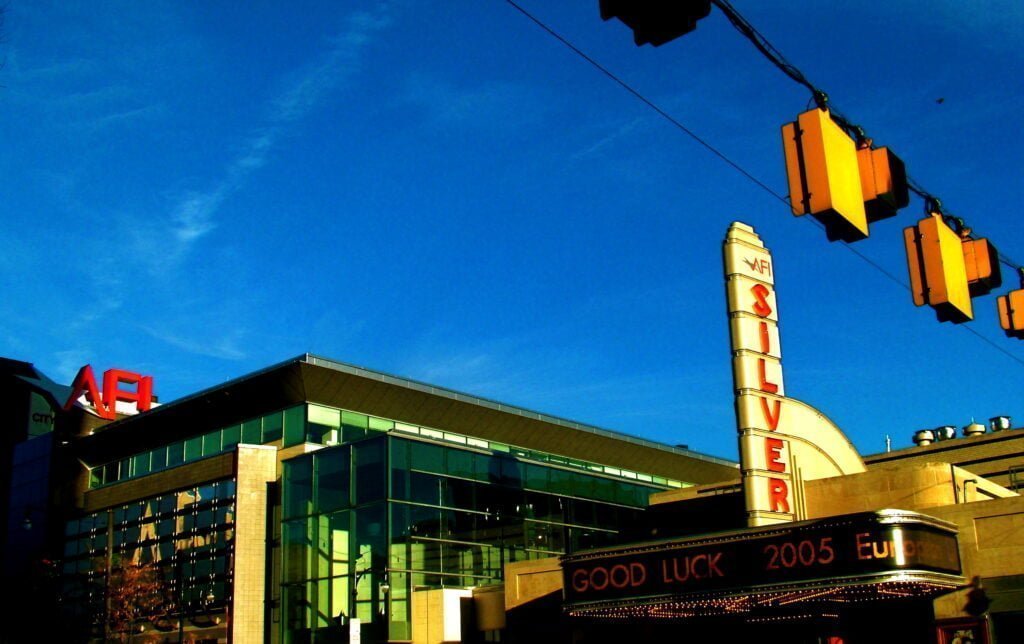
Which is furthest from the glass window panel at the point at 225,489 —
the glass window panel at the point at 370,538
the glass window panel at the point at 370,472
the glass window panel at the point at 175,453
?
the glass window panel at the point at 370,538

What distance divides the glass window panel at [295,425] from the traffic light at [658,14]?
37.8m

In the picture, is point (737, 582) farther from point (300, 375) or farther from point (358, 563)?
point (300, 375)

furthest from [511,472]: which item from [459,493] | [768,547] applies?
[768,547]

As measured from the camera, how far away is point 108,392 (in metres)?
57.1

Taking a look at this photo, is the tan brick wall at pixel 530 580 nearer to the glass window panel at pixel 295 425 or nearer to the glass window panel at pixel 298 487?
the glass window panel at pixel 298 487

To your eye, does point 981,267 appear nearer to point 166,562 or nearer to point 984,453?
point 166,562

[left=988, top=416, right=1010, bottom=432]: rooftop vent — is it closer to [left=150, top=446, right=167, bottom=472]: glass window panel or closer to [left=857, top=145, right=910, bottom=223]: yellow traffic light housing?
[left=150, top=446, right=167, bottom=472]: glass window panel

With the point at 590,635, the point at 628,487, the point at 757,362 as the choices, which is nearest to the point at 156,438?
the point at 628,487

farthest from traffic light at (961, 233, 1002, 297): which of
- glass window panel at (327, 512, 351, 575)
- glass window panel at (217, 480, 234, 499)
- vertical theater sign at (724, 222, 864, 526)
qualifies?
glass window panel at (217, 480, 234, 499)

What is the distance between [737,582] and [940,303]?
16798 mm

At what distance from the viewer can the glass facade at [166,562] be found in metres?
43.1

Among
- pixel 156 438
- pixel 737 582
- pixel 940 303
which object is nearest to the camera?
pixel 940 303

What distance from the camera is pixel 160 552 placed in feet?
151

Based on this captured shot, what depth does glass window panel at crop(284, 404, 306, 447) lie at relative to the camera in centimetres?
4281
